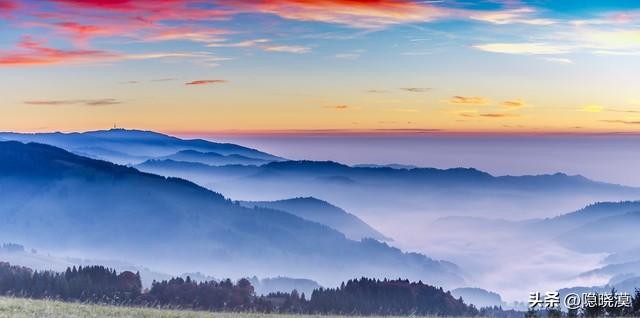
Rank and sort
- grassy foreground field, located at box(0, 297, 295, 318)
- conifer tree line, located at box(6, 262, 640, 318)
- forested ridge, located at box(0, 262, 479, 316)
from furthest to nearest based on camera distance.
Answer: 1. forested ridge, located at box(0, 262, 479, 316)
2. conifer tree line, located at box(6, 262, 640, 318)
3. grassy foreground field, located at box(0, 297, 295, 318)

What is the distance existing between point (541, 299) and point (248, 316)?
13.7m

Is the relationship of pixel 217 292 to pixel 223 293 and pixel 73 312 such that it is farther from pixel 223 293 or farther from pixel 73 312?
pixel 73 312

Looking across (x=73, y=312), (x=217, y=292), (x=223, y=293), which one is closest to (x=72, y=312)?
(x=73, y=312)

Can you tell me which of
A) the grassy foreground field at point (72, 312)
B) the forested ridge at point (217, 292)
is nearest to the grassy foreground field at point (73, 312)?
the grassy foreground field at point (72, 312)

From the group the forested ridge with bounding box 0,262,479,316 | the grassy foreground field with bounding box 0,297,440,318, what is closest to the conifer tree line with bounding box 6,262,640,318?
the forested ridge with bounding box 0,262,479,316

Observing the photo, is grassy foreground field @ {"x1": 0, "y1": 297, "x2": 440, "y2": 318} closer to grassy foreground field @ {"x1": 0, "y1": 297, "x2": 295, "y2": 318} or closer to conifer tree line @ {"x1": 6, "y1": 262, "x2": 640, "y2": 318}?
grassy foreground field @ {"x1": 0, "y1": 297, "x2": 295, "y2": 318}

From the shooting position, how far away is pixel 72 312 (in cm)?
3064

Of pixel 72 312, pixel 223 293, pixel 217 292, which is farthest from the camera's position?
pixel 217 292

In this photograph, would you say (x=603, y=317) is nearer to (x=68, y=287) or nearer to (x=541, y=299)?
(x=541, y=299)

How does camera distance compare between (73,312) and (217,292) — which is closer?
(73,312)

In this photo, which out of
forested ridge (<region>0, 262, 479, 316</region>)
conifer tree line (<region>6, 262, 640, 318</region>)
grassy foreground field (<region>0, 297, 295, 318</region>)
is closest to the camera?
grassy foreground field (<region>0, 297, 295, 318</region>)

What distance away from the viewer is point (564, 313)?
38281mm

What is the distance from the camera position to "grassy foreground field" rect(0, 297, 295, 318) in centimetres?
2945

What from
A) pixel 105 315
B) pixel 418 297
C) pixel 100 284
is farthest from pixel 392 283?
pixel 105 315
